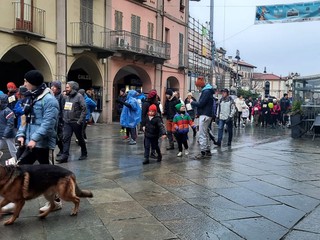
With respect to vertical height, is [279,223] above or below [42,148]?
below

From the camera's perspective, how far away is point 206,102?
9477 mm

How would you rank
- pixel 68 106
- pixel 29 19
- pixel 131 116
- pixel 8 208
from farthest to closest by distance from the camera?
pixel 29 19 < pixel 131 116 < pixel 68 106 < pixel 8 208

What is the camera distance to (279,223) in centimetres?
493

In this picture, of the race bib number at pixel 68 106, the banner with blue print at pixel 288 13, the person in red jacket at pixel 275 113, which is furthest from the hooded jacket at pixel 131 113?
the person in red jacket at pixel 275 113

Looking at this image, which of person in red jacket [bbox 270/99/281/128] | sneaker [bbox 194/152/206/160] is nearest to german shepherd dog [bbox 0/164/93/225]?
sneaker [bbox 194/152/206/160]

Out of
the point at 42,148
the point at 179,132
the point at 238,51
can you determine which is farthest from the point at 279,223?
the point at 238,51

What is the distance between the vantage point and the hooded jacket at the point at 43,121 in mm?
5129

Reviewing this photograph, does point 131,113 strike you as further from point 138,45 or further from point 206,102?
point 138,45

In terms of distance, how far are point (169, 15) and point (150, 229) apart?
1001 inches

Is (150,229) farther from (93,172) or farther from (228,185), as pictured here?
(93,172)

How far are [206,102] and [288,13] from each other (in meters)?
12.5

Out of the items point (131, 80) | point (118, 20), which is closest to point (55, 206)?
point (118, 20)

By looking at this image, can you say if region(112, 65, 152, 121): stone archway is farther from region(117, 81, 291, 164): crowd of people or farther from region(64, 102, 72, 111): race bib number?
region(64, 102, 72, 111): race bib number

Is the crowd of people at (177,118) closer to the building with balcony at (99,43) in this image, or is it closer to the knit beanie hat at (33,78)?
the knit beanie hat at (33,78)
